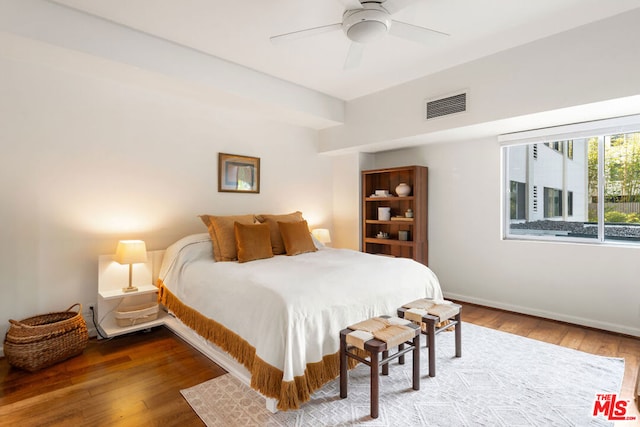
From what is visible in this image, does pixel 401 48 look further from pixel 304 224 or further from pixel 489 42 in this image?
pixel 304 224

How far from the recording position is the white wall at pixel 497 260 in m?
3.15

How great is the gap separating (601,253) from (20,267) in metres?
5.43

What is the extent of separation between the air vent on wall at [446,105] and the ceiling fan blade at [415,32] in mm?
1238

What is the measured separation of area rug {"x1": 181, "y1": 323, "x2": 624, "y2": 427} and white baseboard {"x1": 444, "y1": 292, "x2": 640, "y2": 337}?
31.5 inches

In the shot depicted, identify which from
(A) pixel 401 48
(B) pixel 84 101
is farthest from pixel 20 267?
(A) pixel 401 48

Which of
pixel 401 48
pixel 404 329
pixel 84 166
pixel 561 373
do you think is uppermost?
pixel 401 48

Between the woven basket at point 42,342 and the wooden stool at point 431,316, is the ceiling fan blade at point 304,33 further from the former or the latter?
the woven basket at point 42,342

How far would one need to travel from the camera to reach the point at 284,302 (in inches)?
76.7

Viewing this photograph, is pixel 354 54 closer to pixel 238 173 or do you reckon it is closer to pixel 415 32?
pixel 415 32

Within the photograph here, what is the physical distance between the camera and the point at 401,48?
9.96 feet

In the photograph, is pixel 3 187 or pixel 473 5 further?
pixel 3 187

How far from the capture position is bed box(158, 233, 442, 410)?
6.14 feet

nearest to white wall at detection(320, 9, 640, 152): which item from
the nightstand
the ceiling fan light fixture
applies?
the ceiling fan light fixture

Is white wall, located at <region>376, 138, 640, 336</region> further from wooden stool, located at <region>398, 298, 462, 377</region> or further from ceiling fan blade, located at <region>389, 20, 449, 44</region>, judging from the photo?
ceiling fan blade, located at <region>389, 20, 449, 44</region>
